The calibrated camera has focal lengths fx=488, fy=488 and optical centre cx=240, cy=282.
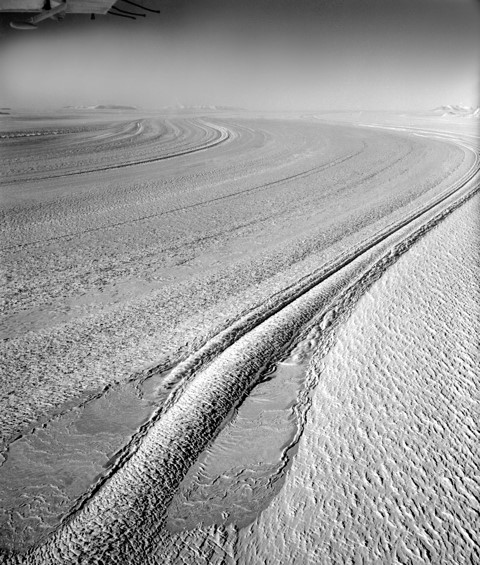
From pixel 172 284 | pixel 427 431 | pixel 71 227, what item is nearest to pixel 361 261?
pixel 172 284

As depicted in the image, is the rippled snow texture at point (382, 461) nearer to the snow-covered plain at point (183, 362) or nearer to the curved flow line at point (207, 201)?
the snow-covered plain at point (183, 362)

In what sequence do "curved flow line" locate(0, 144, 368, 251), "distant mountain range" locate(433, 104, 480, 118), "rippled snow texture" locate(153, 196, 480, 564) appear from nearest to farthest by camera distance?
"rippled snow texture" locate(153, 196, 480, 564) → "curved flow line" locate(0, 144, 368, 251) → "distant mountain range" locate(433, 104, 480, 118)

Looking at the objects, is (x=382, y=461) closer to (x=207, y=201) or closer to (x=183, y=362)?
(x=183, y=362)

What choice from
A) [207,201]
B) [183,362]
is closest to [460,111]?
[207,201]

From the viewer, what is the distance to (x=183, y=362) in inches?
62.2

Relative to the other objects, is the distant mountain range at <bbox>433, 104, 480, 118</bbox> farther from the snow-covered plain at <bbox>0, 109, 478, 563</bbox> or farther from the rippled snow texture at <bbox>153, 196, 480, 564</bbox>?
the rippled snow texture at <bbox>153, 196, 480, 564</bbox>


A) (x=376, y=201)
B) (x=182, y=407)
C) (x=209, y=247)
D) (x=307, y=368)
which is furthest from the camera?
(x=376, y=201)

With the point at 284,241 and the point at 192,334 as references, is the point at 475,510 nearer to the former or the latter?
the point at 192,334

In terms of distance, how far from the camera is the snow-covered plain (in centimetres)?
96

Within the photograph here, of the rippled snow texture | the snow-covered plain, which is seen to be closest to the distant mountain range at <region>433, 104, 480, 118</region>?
the snow-covered plain

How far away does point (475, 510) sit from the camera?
0.95 m

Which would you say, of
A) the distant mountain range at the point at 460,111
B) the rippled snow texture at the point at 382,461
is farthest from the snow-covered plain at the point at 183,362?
the distant mountain range at the point at 460,111

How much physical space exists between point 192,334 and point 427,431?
867 millimetres

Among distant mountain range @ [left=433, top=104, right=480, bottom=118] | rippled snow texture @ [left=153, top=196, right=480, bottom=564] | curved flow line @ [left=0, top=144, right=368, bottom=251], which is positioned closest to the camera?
rippled snow texture @ [left=153, top=196, right=480, bottom=564]
